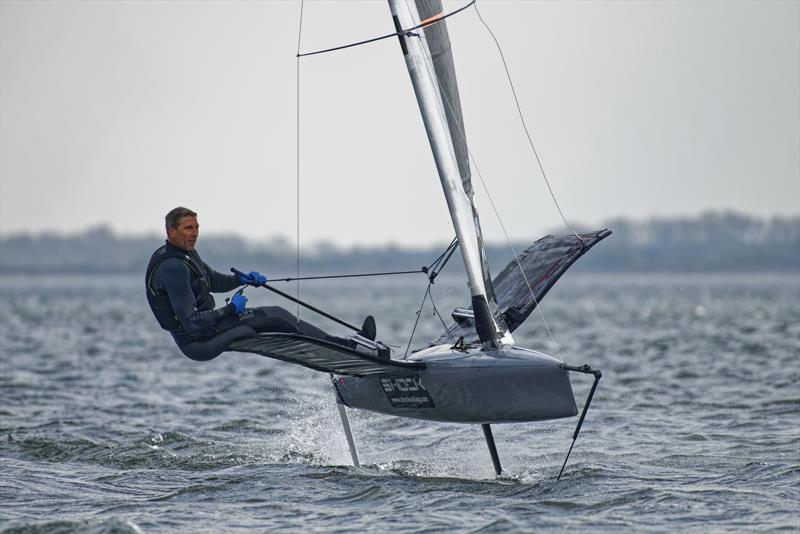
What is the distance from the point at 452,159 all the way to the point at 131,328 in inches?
946

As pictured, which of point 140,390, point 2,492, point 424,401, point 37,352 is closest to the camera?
point 2,492

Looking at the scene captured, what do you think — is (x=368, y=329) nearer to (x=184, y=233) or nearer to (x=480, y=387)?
(x=480, y=387)

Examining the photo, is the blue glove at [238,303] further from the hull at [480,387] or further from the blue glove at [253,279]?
the hull at [480,387]

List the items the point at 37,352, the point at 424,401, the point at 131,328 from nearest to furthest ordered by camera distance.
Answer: the point at 424,401
the point at 37,352
the point at 131,328

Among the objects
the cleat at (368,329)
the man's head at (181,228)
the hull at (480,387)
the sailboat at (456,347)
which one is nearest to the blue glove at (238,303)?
the sailboat at (456,347)

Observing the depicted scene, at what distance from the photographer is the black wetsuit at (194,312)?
26.9 feet

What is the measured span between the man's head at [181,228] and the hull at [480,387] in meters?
1.98

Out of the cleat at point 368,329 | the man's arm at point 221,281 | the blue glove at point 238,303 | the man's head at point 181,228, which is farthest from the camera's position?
the cleat at point 368,329

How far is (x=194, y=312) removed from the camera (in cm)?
823

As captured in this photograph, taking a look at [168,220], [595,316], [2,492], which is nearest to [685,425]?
[168,220]

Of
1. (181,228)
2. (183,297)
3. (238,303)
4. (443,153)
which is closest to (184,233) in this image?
(181,228)

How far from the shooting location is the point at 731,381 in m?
15.5

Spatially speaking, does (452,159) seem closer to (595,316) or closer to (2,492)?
(2,492)

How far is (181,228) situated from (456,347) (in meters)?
2.35
